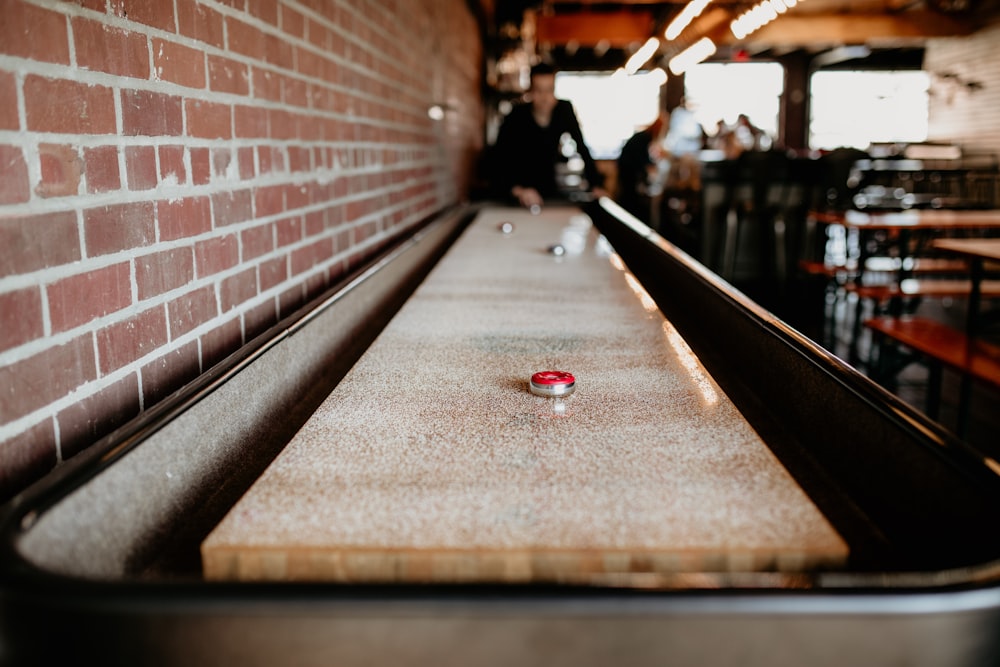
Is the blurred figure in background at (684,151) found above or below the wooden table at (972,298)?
above

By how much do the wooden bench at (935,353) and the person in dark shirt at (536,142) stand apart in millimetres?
2113

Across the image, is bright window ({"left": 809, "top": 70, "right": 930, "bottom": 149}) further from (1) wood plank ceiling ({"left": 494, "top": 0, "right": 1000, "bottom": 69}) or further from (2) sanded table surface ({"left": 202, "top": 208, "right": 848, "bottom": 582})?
(2) sanded table surface ({"left": 202, "top": 208, "right": 848, "bottom": 582})

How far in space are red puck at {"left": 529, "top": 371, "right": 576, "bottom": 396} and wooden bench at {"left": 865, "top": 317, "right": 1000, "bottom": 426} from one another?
2.39m

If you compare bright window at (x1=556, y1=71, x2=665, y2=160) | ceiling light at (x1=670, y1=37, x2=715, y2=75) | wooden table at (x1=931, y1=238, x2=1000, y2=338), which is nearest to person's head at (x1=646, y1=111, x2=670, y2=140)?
ceiling light at (x1=670, y1=37, x2=715, y2=75)

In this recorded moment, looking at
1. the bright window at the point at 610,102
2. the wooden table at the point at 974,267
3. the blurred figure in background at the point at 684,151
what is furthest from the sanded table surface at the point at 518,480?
the bright window at the point at 610,102

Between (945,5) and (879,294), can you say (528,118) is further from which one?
(945,5)

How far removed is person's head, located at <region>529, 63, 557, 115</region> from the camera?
210 inches

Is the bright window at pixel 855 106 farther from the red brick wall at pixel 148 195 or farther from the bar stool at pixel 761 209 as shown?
the red brick wall at pixel 148 195

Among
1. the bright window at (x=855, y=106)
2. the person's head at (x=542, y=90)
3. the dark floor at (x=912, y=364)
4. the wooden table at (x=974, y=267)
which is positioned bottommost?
the dark floor at (x=912, y=364)

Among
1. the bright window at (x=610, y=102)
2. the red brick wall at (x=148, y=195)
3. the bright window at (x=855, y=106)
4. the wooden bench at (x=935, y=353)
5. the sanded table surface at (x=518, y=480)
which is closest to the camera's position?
the sanded table surface at (x=518, y=480)

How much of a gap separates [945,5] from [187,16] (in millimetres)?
13121

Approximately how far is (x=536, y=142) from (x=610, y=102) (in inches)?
430

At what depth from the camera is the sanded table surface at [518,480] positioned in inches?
28.9

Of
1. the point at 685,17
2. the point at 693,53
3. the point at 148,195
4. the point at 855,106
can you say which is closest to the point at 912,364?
the point at 148,195
